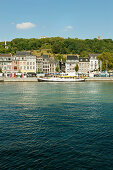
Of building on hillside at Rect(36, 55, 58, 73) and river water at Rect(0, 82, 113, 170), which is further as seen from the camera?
building on hillside at Rect(36, 55, 58, 73)

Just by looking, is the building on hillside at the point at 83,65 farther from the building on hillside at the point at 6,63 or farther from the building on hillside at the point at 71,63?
the building on hillside at the point at 6,63

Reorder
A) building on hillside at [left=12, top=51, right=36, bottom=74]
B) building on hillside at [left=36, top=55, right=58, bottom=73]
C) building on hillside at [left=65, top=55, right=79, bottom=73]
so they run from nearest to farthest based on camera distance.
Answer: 1. building on hillside at [left=12, top=51, right=36, bottom=74]
2. building on hillside at [left=36, top=55, right=58, bottom=73]
3. building on hillside at [left=65, top=55, right=79, bottom=73]

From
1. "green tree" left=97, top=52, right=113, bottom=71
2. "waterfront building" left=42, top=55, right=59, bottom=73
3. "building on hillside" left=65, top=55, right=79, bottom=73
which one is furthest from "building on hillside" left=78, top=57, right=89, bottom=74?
"green tree" left=97, top=52, right=113, bottom=71

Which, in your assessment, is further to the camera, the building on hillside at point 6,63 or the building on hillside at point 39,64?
the building on hillside at point 39,64

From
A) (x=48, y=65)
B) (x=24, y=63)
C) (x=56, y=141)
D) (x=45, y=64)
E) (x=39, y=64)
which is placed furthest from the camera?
(x=48, y=65)

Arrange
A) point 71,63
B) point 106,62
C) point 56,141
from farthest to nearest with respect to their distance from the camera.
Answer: point 71,63 → point 106,62 → point 56,141

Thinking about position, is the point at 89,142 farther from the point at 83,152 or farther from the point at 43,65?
the point at 43,65

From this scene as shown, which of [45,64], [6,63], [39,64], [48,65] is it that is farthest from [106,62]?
[6,63]

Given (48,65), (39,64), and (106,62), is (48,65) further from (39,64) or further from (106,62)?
(106,62)

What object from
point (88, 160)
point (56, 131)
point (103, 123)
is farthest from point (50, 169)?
point (103, 123)

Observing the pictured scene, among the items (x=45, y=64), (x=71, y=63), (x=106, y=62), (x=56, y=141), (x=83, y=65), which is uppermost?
(x=71, y=63)

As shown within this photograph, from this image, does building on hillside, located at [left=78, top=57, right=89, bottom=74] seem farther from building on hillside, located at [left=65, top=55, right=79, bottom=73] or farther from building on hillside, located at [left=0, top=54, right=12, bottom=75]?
building on hillside, located at [left=0, top=54, right=12, bottom=75]

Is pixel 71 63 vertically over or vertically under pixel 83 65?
over

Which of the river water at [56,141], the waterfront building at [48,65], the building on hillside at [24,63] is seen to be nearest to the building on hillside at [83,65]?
the waterfront building at [48,65]
